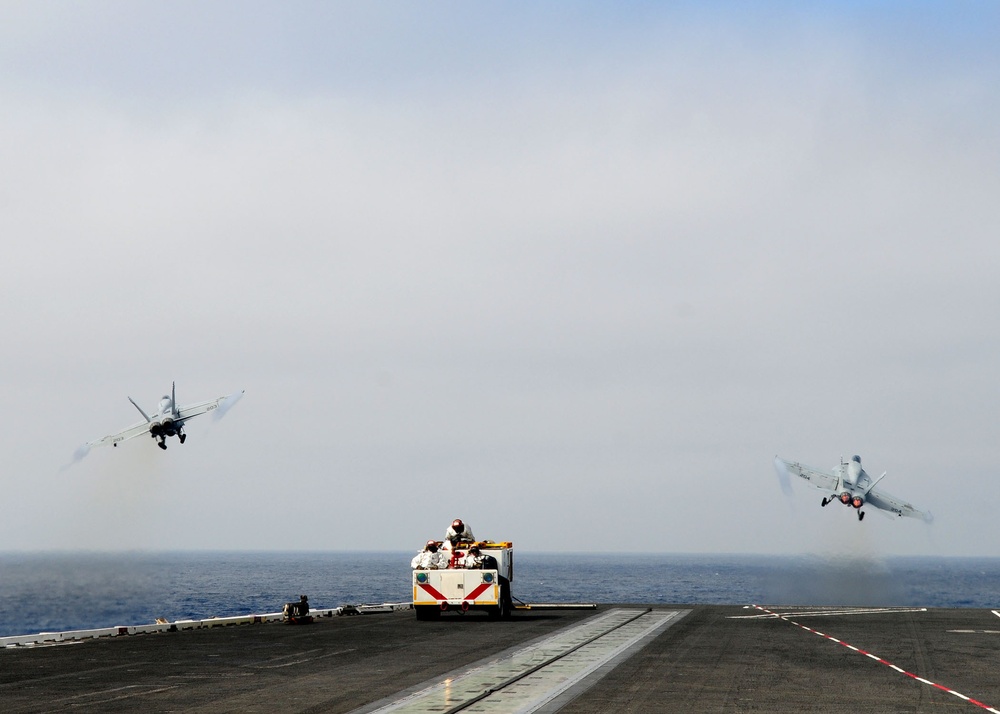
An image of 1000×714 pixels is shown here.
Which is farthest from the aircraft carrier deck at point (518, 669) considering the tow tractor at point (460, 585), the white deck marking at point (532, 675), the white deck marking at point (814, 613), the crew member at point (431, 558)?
the white deck marking at point (814, 613)

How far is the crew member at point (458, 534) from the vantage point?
39656mm

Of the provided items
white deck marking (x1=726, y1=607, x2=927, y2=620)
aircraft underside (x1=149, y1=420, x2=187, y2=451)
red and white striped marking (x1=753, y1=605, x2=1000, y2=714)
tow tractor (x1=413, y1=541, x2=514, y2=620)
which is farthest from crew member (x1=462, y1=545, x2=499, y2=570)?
aircraft underside (x1=149, y1=420, x2=187, y2=451)

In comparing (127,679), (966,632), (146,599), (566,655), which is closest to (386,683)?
(127,679)

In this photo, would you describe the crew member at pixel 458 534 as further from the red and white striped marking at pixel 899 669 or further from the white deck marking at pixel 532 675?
the red and white striped marking at pixel 899 669

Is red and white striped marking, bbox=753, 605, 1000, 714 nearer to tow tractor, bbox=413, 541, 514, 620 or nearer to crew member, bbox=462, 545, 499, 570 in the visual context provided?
tow tractor, bbox=413, 541, 514, 620

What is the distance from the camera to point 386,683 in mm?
19781

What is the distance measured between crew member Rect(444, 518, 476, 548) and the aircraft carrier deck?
3.48 m

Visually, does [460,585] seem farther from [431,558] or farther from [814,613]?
[814,613]

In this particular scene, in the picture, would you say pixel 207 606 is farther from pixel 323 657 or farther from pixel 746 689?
pixel 746 689

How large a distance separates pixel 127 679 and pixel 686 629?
2053cm

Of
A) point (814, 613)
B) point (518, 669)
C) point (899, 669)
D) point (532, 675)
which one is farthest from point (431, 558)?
point (814, 613)

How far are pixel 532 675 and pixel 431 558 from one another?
56.6ft

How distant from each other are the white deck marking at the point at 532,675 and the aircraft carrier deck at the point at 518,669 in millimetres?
42

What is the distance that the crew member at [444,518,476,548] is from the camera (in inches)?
Result: 1561
